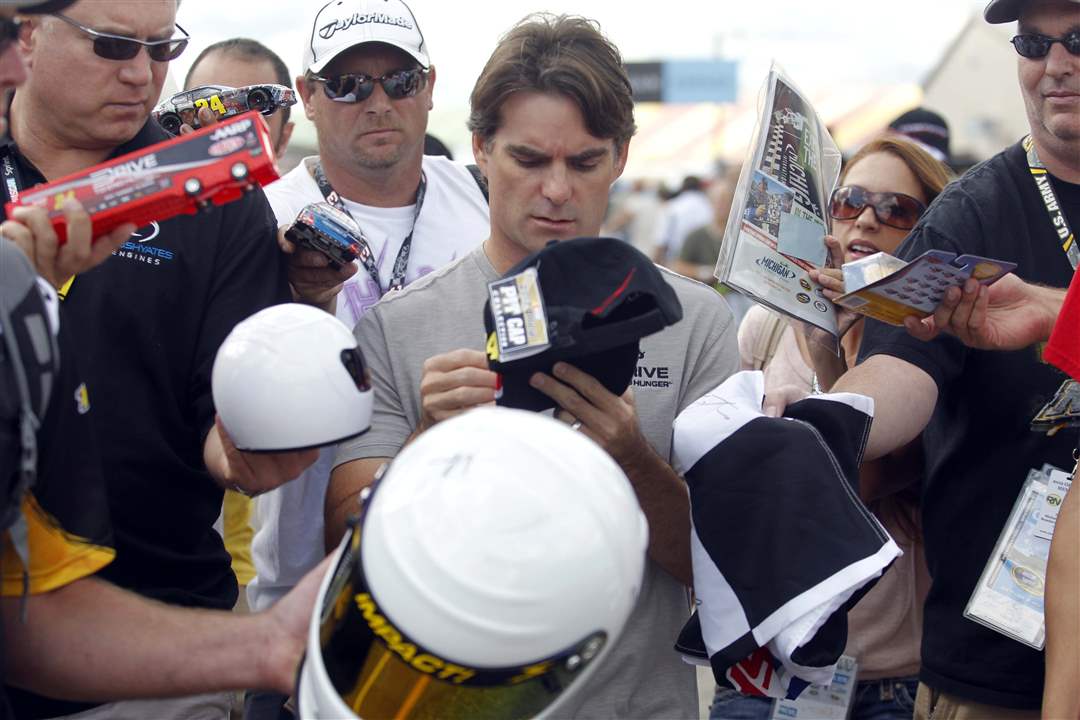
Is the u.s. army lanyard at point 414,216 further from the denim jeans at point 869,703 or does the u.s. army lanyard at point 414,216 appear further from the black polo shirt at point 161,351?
the denim jeans at point 869,703

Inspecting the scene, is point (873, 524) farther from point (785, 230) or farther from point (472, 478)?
point (472, 478)

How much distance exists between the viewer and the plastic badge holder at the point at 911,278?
282cm

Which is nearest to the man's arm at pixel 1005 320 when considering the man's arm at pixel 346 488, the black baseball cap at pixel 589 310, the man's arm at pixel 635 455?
the man's arm at pixel 635 455

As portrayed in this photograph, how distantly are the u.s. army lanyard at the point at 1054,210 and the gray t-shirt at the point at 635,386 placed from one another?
1.03 metres

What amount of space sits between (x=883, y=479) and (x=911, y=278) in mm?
1003

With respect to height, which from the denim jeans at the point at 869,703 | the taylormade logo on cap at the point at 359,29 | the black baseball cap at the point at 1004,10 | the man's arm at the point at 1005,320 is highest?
the black baseball cap at the point at 1004,10

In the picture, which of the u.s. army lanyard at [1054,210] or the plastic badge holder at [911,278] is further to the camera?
the u.s. army lanyard at [1054,210]

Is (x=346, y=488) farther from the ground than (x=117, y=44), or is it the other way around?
(x=117, y=44)

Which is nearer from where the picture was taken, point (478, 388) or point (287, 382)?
point (287, 382)

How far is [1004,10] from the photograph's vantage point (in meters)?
3.36

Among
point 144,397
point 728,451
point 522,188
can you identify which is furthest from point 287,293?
point 728,451

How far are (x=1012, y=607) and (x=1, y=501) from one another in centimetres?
245

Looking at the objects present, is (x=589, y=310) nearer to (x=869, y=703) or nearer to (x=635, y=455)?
(x=635, y=455)

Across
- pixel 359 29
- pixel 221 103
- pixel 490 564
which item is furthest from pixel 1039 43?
pixel 490 564
